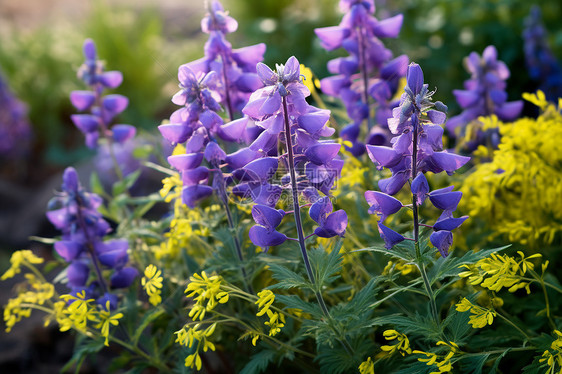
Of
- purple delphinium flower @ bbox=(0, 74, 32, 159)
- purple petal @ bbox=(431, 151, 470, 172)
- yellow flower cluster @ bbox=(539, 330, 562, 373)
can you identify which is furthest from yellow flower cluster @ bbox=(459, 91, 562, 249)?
purple delphinium flower @ bbox=(0, 74, 32, 159)

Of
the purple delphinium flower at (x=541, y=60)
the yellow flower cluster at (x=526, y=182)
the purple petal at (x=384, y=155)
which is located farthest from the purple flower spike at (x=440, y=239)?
the purple delphinium flower at (x=541, y=60)

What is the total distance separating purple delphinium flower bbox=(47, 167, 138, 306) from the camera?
2102 millimetres

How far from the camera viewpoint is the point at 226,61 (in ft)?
6.66

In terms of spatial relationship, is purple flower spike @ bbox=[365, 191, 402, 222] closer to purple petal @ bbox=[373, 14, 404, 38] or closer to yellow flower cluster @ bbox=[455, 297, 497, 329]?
yellow flower cluster @ bbox=[455, 297, 497, 329]

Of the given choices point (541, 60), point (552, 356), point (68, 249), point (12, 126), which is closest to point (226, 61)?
point (68, 249)

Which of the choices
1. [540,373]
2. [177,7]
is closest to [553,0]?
[540,373]

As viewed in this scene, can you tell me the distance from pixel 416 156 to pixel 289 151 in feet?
1.12

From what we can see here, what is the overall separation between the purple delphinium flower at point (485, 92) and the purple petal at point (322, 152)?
1265 mm

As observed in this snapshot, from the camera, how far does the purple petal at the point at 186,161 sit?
1.70 m

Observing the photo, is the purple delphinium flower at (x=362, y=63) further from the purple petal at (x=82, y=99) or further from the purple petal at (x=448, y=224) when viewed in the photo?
the purple petal at (x=82, y=99)

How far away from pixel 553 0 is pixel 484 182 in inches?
135

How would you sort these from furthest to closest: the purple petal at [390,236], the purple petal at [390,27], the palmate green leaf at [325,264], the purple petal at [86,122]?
the purple petal at [86,122] → the purple petal at [390,27] → the palmate green leaf at [325,264] → the purple petal at [390,236]

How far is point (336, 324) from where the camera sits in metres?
1.66

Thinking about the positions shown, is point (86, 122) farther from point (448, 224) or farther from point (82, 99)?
point (448, 224)
